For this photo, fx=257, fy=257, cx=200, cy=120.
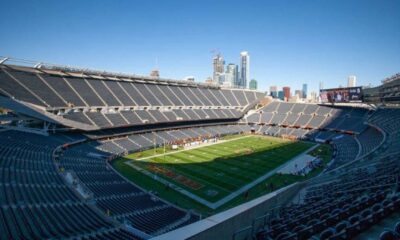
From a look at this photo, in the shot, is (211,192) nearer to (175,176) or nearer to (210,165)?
(175,176)

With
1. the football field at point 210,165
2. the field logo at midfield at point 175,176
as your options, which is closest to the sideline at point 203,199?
the football field at point 210,165

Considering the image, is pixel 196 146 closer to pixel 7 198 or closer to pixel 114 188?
pixel 114 188

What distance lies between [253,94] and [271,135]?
1128 inches

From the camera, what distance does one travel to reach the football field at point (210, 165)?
32688mm

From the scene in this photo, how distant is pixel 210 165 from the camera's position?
4159 cm

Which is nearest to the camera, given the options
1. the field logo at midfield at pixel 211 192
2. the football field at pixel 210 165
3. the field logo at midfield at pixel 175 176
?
the field logo at midfield at pixel 211 192

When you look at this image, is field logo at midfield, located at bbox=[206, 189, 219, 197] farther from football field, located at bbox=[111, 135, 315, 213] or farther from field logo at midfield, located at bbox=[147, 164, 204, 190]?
field logo at midfield, located at bbox=[147, 164, 204, 190]

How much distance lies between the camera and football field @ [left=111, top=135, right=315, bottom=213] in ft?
107

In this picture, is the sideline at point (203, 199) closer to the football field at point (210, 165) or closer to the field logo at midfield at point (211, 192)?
the football field at point (210, 165)

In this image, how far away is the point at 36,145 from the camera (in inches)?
1357

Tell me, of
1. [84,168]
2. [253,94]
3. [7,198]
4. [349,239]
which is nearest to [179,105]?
[253,94]

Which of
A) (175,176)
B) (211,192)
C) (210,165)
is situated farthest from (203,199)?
(210,165)

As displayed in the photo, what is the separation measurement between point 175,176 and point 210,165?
25.5 ft

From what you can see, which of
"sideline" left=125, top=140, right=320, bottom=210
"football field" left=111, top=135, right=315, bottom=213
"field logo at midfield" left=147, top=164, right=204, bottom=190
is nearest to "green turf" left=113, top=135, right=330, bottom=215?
"football field" left=111, top=135, right=315, bottom=213
